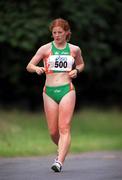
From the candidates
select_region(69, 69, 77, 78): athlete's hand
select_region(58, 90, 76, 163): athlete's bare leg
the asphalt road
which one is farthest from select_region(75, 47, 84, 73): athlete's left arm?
the asphalt road

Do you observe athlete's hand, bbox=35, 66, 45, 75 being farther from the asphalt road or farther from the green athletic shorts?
the asphalt road

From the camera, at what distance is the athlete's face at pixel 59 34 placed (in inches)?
474

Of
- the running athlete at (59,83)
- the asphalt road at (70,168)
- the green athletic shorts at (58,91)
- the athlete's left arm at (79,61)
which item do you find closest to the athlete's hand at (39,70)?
the running athlete at (59,83)

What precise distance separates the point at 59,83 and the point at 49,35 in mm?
12706

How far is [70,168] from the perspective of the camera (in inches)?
500

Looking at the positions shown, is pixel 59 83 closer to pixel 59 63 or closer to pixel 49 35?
pixel 59 63

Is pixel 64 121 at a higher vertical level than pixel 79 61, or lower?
lower

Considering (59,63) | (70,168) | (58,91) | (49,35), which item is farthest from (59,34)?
(49,35)

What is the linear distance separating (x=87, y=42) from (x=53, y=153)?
11.3m

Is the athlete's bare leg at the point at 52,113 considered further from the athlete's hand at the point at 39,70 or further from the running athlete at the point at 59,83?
the athlete's hand at the point at 39,70

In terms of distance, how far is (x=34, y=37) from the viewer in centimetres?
2406

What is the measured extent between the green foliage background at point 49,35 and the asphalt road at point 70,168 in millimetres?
8515

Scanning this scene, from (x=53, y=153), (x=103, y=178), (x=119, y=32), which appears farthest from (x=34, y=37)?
(x=103, y=178)

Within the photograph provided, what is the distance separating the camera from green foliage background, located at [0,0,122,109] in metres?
24.0
